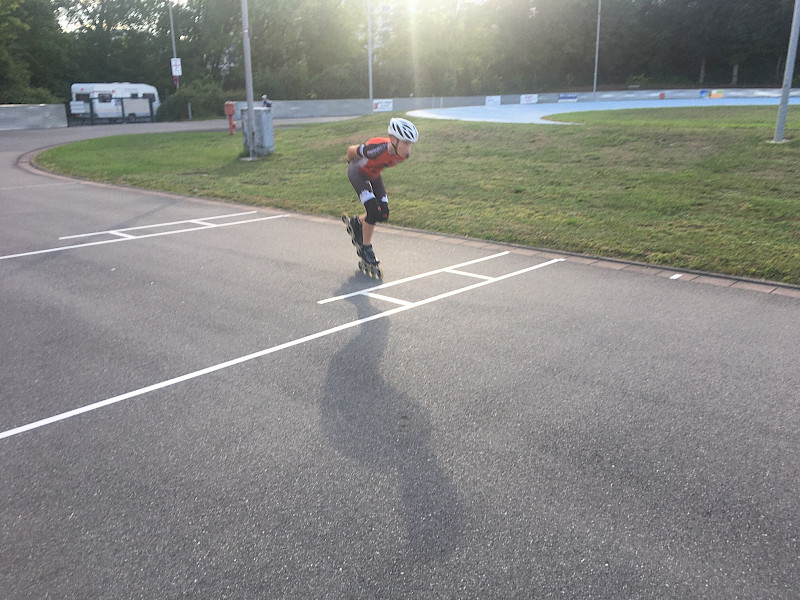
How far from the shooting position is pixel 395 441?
441 centimetres

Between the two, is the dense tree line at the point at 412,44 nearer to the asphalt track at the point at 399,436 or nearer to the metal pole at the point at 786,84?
the metal pole at the point at 786,84

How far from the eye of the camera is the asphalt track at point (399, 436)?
10.6 feet

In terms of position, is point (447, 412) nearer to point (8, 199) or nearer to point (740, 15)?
point (8, 199)

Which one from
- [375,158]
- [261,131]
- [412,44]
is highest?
[412,44]

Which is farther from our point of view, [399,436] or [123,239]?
[123,239]

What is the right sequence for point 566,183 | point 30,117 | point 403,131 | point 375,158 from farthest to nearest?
point 30,117, point 566,183, point 375,158, point 403,131

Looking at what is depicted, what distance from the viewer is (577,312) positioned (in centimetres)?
702

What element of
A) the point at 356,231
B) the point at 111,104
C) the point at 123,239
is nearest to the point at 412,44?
the point at 111,104

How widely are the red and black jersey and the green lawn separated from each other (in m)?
2.80

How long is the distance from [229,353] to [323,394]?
1.25m

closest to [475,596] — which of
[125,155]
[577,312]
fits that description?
[577,312]

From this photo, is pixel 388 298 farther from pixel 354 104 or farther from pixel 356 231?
pixel 354 104

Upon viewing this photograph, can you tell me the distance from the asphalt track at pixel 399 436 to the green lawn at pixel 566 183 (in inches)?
71.5

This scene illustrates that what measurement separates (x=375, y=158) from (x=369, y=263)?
1.27 meters
